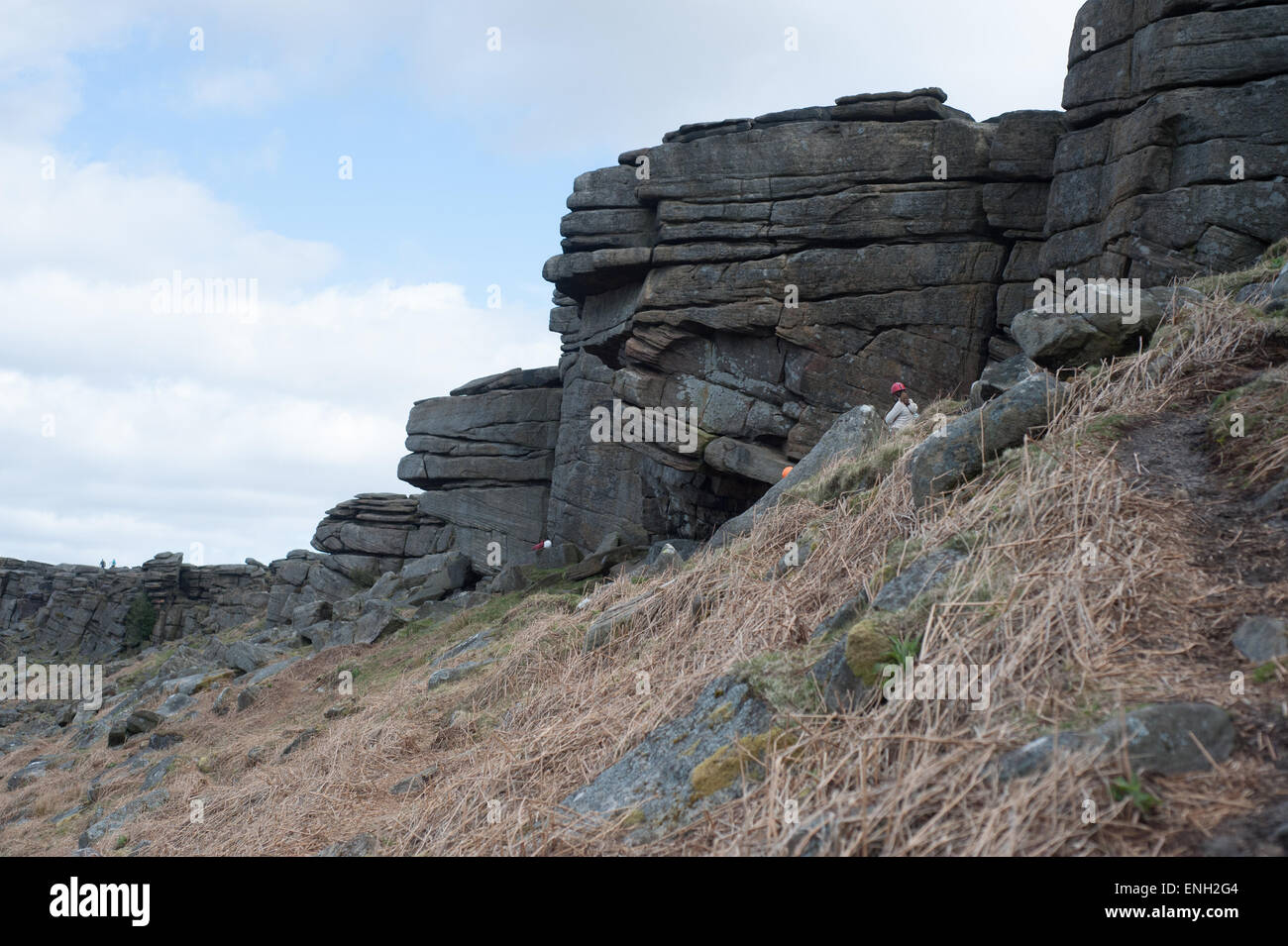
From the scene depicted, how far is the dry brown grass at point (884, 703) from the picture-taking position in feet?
11.6

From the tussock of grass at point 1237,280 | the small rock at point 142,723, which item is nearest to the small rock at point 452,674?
the small rock at point 142,723

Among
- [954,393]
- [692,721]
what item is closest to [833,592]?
[692,721]

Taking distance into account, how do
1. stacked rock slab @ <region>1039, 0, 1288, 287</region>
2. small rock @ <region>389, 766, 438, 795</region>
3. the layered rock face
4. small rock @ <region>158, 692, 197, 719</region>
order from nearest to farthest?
small rock @ <region>389, 766, 438, 795</region> → stacked rock slab @ <region>1039, 0, 1288, 287</region> → small rock @ <region>158, 692, 197, 719</region> → the layered rock face

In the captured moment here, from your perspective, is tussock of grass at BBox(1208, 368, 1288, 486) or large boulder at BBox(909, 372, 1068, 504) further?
large boulder at BBox(909, 372, 1068, 504)

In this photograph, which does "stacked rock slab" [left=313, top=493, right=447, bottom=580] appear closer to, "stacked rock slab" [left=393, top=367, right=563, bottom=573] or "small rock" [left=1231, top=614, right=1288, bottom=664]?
"stacked rock slab" [left=393, top=367, right=563, bottom=573]

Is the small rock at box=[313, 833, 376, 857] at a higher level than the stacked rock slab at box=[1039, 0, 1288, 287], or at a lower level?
lower

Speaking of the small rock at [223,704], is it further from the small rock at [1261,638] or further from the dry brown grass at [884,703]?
the small rock at [1261,638]

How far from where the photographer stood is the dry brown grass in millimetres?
3545

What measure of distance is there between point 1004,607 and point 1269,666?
1.14 metres

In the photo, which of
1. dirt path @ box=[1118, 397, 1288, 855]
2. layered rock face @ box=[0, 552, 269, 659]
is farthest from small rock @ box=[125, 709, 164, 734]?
layered rock face @ box=[0, 552, 269, 659]

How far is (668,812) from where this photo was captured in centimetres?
459

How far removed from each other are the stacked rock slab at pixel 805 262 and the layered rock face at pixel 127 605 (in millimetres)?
24538

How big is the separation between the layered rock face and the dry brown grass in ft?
102

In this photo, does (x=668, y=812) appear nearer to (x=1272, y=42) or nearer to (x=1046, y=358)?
(x=1046, y=358)
